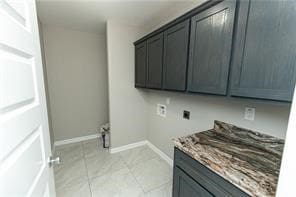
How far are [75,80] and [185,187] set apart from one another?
2892mm

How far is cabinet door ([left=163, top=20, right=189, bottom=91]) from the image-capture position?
1.42m

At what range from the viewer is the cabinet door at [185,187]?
3.33 feet

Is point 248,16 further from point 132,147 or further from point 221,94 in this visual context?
point 132,147

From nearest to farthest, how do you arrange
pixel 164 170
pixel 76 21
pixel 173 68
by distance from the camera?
1. pixel 173 68
2. pixel 164 170
3. pixel 76 21

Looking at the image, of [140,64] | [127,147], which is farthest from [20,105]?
[127,147]

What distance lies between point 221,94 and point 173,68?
65 centimetres

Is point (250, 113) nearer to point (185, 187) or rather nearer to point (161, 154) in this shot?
point (185, 187)

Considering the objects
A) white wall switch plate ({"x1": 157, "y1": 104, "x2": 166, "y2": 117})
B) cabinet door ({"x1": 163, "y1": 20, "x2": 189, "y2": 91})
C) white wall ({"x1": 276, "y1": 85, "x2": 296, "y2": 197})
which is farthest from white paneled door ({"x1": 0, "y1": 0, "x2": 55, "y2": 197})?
white wall switch plate ({"x1": 157, "y1": 104, "x2": 166, "y2": 117})

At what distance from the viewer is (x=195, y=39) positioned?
1295mm

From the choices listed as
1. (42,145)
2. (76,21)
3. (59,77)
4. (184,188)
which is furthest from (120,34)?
(184,188)

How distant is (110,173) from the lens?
213cm

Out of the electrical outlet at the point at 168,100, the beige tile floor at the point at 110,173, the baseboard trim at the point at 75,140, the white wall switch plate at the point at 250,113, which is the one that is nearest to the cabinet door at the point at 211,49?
the white wall switch plate at the point at 250,113

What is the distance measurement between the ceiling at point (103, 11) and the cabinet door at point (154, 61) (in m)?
0.51

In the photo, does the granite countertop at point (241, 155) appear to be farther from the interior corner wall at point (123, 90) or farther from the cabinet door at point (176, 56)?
the interior corner wall at point (123, 90)
